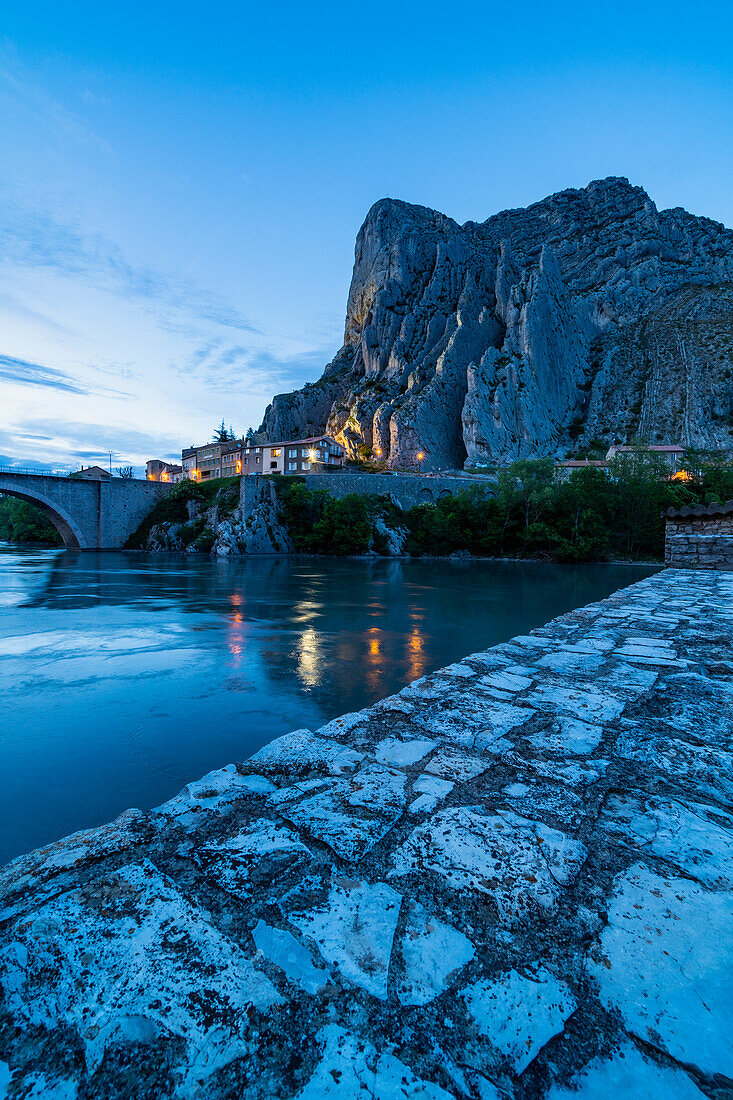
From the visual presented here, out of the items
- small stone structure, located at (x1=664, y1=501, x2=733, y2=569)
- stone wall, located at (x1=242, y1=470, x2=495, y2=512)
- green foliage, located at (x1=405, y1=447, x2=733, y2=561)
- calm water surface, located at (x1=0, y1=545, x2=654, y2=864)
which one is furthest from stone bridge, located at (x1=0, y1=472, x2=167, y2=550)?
small stone structure, located at (x1=664, y1=501, x2=733, y2=569)

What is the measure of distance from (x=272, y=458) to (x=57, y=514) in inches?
999

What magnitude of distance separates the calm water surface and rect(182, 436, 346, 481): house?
38.8m

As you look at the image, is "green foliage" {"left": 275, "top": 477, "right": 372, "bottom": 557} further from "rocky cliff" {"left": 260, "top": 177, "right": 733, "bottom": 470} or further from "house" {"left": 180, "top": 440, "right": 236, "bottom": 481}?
"house" {"left": 180, "top": 440, "right": 236, "bottom": 481}

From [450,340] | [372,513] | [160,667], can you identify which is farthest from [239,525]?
[450,340]

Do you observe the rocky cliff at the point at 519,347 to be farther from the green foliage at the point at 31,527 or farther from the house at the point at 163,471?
the green foliage at the point at 31,527

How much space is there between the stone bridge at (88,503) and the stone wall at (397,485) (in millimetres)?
12866

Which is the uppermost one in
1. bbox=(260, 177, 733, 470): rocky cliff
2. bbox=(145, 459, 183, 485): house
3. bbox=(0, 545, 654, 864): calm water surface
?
bbox=(260, 177, 733, 470): rocky cliff

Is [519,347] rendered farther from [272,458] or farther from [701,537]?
[701,537]

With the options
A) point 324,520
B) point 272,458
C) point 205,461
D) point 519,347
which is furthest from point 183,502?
point 519,347

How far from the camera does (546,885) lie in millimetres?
1387

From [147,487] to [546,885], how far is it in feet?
151

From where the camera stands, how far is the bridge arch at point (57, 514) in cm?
3681

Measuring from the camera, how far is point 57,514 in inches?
1501

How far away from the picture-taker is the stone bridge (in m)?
36.9
